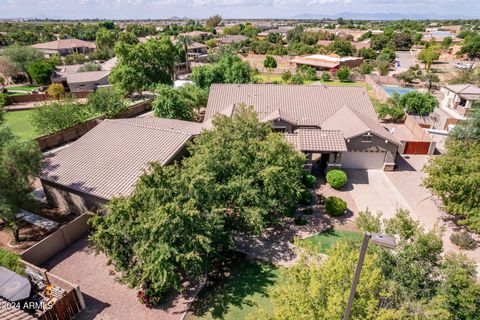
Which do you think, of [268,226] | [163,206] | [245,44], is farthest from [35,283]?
[245,44]

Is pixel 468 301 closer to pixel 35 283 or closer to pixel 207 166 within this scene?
pixel 207 166

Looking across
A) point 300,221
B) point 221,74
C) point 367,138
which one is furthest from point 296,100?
point 300,221

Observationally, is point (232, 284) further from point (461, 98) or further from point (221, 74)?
point (461, 98)

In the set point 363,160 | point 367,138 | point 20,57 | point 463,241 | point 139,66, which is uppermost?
point 139,66

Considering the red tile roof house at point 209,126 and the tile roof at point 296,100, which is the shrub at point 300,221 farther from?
the tile roof at point 296,100

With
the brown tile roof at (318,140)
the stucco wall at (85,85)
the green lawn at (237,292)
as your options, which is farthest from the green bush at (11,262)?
the stucco wall at (85,85)

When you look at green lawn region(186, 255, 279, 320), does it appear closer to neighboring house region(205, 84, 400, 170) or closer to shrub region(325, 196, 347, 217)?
shrub region(325, 196, 347, 217)
